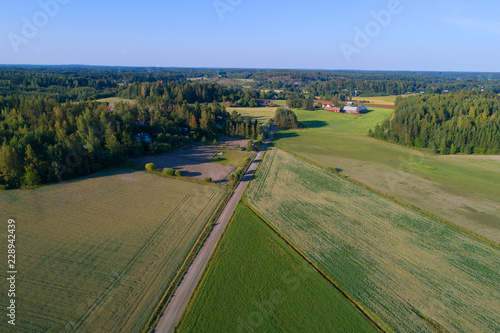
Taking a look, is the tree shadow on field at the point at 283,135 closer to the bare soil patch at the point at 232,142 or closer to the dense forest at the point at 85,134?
the dense forest at the point at 85,134

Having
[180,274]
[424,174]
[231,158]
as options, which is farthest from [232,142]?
[180,274]

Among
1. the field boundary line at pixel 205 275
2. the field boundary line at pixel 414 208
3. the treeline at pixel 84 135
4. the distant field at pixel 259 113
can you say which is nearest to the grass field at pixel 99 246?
the field boundary line at pixel 205 275

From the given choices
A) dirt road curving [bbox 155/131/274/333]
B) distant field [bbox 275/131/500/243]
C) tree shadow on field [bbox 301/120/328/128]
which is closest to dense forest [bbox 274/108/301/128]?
tree shadow on field [bbox 301/120/328/128]

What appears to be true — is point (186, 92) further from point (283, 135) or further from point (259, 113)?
point (283, 135)

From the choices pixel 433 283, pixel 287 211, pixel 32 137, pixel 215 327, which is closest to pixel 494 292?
pixel 433 283

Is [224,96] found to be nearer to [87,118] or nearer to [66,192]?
[87,118]

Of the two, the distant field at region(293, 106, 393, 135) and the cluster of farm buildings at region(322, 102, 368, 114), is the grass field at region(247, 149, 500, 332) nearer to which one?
the distant field at region(293, 106, 393, 135)

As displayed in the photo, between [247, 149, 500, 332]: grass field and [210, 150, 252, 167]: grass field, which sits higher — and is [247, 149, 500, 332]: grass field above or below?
below
